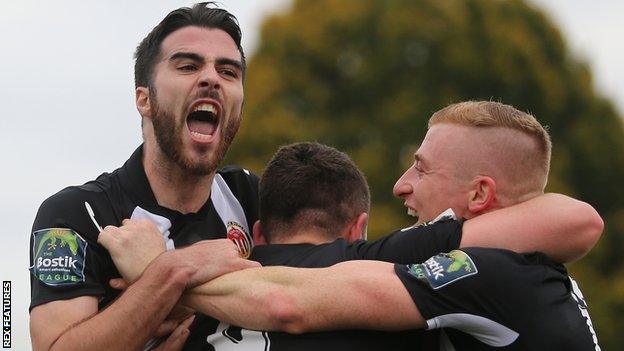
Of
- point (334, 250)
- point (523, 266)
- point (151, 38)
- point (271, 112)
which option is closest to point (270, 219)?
point (334, 250)

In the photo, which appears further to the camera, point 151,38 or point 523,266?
point 151,38

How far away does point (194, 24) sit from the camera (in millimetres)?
7012

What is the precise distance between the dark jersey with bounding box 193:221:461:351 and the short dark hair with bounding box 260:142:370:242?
0.34 feet

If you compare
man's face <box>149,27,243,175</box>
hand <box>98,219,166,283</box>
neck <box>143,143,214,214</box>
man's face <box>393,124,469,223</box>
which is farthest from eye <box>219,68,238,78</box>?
man's face <box>393,124,469,223</box>

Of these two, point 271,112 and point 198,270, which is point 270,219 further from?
point 271,112

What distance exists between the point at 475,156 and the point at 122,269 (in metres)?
1.72

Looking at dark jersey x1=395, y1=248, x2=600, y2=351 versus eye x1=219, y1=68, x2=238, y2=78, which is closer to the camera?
dark jersey x1=395, y1=248, x2=600, y2=351

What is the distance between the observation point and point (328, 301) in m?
5.47

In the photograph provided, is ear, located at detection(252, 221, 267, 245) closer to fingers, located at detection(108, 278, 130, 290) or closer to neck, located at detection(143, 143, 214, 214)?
fingers, located at detection(108, 278, 130, 290)

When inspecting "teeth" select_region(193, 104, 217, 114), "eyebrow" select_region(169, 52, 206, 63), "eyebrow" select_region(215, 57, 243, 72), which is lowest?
"teeth" select_region(193, 104, 217, 114)

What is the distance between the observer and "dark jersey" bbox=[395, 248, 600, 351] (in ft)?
18.1

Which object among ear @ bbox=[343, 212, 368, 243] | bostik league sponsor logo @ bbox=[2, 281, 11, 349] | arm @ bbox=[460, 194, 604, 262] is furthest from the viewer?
bostik league sponsor logo @ bbox=[2, 281, 11, 349]

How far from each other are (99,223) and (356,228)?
130 centimetres

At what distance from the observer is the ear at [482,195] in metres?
5.98
